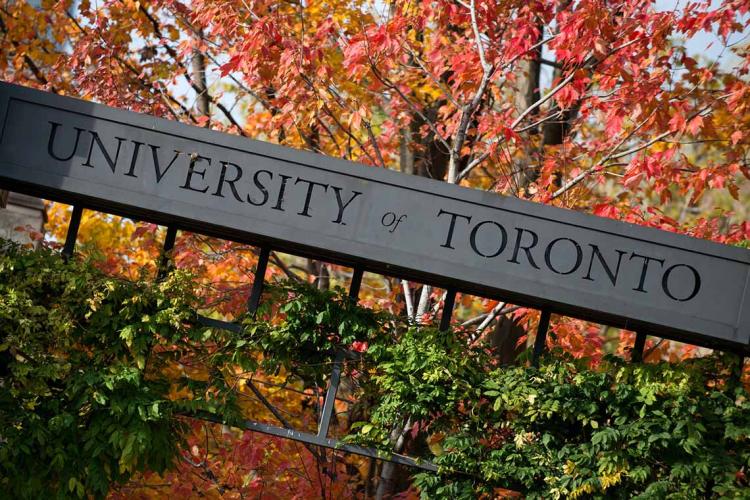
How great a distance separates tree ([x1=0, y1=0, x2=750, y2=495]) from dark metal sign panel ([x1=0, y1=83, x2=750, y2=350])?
0.84 metres

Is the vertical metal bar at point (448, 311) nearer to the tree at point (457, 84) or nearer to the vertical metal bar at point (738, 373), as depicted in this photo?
the tree at point (457, 84)

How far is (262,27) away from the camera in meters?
7.17

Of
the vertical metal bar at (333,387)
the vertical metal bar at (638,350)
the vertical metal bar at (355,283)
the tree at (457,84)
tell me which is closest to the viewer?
the vertical metal bar at (333,387)

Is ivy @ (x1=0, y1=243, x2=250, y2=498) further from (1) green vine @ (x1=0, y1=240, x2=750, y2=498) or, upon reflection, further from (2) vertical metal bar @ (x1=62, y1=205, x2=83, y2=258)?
(2) vertical metal bar @ (x1=62, y1=205, x2=83, y2=258)

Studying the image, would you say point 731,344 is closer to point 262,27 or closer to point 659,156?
point 659,156

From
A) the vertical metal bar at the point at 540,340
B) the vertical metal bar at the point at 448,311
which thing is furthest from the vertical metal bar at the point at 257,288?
the vertical metal bar at the point at 540,340

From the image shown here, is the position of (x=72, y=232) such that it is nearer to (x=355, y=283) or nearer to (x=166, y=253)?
(x=166, y=253)

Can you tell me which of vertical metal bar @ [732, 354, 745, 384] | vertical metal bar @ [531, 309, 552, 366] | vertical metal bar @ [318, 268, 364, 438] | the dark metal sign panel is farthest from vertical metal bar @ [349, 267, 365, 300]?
vertical metal bar @ [732, 354, 745, 384]

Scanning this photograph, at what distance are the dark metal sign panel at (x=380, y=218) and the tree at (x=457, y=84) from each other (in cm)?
84

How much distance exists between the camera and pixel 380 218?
5.45m

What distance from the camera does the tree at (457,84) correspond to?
22.9ft

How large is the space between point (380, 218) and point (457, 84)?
7.61 ft

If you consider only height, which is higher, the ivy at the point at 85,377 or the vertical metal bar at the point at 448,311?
the vertical metal bar at the point at 448,311

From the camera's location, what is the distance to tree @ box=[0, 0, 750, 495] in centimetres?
696
